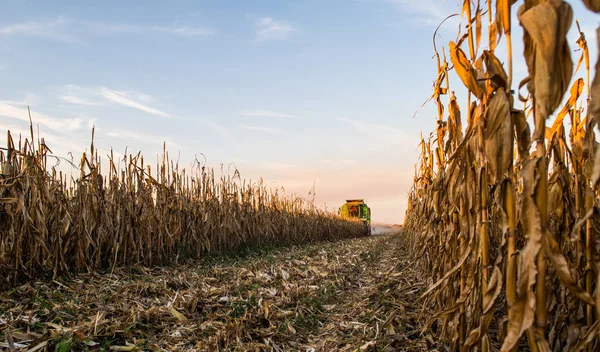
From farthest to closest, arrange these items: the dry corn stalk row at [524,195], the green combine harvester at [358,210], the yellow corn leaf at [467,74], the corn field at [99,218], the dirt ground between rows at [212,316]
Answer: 1. the green combine harvester at [358,210]
2. the corn field at [99,218]
3. the dirt ground between rows at [212,316]
4. the yellow corn leaf at [467,74]
5. the dry corn stalk row at [524,195]

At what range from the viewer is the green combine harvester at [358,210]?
32.4 meters

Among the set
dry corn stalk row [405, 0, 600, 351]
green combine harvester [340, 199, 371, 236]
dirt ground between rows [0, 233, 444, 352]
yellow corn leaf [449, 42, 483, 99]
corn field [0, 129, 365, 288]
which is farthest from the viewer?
green combine harvester [340, 199, 371, 236]

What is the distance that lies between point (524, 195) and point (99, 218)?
625 cm

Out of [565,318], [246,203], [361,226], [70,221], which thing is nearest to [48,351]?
[70,221]

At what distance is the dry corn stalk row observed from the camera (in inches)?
68.4

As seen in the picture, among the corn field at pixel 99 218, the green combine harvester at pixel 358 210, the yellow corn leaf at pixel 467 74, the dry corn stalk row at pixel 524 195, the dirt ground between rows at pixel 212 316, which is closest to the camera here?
the dry corn stalk row at pixel 524 195

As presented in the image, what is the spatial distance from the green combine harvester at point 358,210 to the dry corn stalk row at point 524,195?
28609 millimetres

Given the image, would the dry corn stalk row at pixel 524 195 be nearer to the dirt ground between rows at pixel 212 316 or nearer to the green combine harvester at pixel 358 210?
the dirt ground between rows at pixel 212 316

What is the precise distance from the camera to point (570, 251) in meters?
3.06

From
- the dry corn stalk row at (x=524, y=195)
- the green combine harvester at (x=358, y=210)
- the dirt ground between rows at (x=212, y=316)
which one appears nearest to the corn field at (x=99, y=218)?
the dirt ground between rows at (x=212, y=316)

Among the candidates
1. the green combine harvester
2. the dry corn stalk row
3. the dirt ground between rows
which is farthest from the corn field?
the green combine harvester

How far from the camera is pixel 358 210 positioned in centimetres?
3281

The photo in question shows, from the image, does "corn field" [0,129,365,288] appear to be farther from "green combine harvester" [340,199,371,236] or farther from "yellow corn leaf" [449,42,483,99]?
"green combine harvester" [340,199,371,236]

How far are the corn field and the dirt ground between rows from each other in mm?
457
